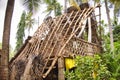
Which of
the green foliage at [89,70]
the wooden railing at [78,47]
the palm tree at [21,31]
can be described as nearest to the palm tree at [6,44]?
the green foliage at [89,70]

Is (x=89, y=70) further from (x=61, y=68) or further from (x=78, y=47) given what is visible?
(x=78, y=47)

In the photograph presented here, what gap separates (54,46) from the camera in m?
15.1

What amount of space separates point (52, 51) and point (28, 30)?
2836 centimetres

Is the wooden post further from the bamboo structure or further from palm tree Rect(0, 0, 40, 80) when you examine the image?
palm tree Rect(0, 0, 40, 80)

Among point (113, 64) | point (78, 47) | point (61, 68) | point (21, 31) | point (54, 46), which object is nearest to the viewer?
point (61, 68)

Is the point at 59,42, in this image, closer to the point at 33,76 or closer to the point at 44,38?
the point at 44,38

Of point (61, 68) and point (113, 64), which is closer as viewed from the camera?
point (61, 68)

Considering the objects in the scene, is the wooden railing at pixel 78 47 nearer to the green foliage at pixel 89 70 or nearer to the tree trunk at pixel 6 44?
the green foliage at pixel 89 70

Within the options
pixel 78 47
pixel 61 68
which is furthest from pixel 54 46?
pixel 61 68

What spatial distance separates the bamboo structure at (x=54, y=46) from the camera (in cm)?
1371

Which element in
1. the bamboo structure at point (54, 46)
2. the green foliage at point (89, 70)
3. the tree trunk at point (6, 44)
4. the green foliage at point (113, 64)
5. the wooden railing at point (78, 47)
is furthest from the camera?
the wooden railing at point (78, 47)

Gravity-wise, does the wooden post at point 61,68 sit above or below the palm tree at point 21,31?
below

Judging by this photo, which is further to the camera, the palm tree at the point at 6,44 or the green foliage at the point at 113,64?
the green foliage at the point at 113,64

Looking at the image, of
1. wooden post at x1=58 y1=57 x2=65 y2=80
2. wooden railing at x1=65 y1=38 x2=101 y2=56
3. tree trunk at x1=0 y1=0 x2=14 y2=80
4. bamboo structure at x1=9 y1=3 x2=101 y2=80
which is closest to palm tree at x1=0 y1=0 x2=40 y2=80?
tree trunk at x1=0 y1=0 x2=14 y2=80
